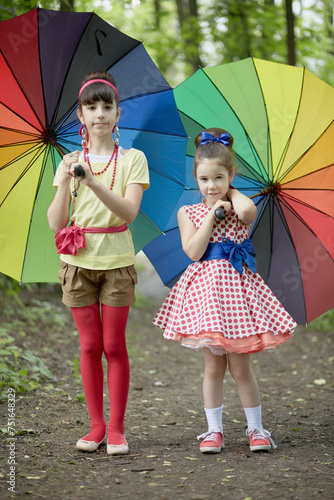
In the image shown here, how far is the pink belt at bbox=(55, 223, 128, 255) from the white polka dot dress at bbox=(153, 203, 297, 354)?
0.55 metres

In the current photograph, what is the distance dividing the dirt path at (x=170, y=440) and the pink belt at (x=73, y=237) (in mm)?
1170

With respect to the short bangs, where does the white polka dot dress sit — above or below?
below

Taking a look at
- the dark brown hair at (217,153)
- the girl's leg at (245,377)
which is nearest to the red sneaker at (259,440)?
the girl's leg at (245,377)

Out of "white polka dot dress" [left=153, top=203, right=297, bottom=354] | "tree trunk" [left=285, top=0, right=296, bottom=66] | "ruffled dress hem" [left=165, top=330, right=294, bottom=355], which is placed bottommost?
"ruffled dress hem" [left=165, top=330, right=294, bottom=355]

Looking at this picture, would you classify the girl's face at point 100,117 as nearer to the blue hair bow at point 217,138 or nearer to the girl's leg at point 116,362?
the blue hair bow at point 217,138

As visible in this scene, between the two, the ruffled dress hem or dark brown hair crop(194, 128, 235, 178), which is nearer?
the ruffled dress hem

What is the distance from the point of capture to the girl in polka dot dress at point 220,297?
122 inches

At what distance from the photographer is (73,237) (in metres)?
3.09

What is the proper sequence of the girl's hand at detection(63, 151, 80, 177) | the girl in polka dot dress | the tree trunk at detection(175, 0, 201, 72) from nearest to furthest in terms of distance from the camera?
the girl's hand at detection(63, 151, 80, 177)
the girl in polka dot dress
the tree trunk at detection(175, 0, 201, 72)

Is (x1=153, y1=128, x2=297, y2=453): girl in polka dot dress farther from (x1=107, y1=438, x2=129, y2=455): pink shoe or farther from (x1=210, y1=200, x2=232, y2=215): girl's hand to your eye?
(x1=107, y1=438, x2=129, y2=455): pink shoe

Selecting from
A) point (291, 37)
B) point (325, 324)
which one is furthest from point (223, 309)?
point (291, 37)

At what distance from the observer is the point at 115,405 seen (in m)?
3.22

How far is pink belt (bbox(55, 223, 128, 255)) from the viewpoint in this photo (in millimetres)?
3070

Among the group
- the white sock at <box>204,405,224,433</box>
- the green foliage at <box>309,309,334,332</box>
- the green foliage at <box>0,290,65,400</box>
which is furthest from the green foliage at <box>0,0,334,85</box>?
the white sock at <box>204,405,224,433</box>
